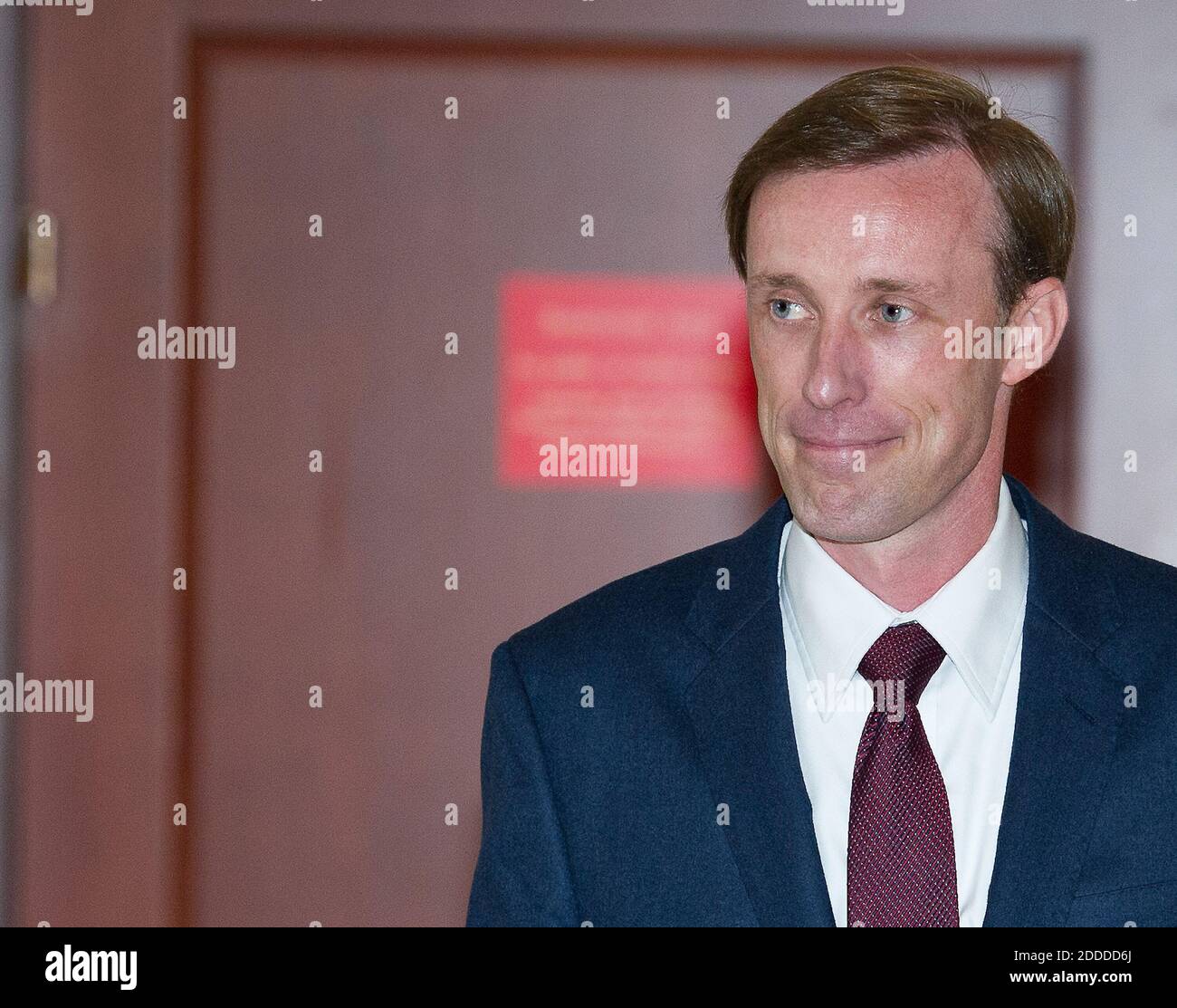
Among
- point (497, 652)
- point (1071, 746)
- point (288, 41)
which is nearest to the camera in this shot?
point (1071, 746)

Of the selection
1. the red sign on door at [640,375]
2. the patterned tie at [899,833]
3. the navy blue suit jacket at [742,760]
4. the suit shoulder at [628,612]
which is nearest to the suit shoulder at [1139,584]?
the navy blue suit jacket at [742,760]

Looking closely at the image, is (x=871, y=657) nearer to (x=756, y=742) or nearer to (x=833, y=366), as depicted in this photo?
(x=756, y=742)

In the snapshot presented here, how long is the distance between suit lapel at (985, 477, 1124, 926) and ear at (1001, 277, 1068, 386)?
0.58 ft

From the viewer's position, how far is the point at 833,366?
45.6 inches

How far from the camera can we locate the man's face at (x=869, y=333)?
1.16m

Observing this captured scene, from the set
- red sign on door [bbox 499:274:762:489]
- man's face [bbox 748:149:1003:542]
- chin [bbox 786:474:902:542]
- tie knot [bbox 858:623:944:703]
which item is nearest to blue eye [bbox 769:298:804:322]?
man's face [bbox 748:149:1003:542]

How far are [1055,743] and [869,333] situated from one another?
38 centimetres

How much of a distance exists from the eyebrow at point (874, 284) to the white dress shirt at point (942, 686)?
0.22 metres

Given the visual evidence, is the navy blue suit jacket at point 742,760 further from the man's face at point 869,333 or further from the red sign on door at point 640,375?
the red sign on door at point 640,375

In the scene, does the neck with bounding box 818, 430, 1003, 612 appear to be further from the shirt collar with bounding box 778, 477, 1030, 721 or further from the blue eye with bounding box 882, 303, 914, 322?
the blue eye with bounding box 882, 303, 914, 322

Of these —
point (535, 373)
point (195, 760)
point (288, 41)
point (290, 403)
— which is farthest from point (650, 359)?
point (195, 760)
